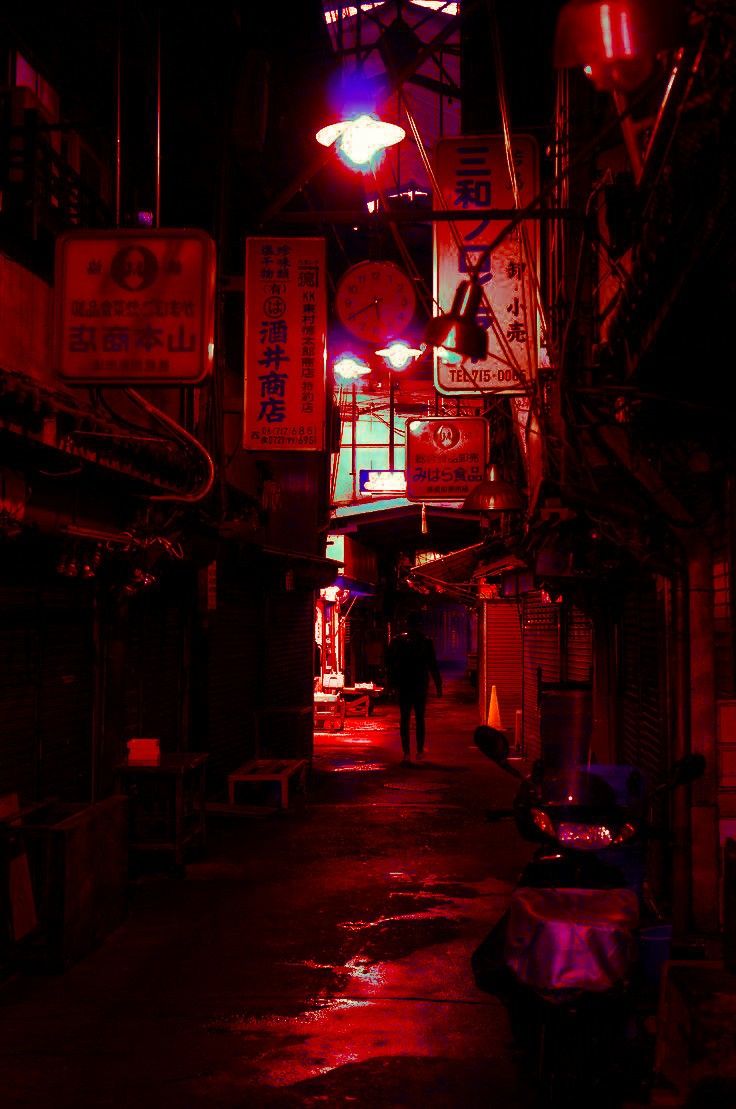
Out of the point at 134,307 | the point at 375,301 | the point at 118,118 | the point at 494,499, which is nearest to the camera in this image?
the point at 134,307

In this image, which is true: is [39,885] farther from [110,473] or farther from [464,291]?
[464,291]

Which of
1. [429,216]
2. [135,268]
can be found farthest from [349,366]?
[135,268]

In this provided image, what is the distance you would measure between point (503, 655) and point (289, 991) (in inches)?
701

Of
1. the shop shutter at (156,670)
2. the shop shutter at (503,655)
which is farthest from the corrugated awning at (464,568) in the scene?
the shop shutter at (156,670)

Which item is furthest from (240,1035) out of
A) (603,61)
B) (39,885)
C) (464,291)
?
(603,61)

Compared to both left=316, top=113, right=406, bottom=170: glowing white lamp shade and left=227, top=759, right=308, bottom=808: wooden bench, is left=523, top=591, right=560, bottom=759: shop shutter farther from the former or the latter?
left=316, top=113, right=406, bottom=170: glowing white lamp shade

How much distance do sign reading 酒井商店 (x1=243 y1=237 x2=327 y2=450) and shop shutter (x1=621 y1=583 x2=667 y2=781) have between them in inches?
161

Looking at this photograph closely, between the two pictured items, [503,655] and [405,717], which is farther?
[503,655]

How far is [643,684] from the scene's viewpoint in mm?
10758

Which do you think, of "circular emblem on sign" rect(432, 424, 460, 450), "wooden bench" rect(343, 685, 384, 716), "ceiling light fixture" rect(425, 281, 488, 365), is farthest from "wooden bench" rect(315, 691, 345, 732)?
"ceiling light fixture" rect(425, 281, 488, 365)

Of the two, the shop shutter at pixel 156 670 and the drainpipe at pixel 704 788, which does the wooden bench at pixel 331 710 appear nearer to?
the shop shutter at pixel 156 670

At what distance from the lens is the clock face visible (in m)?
10.7

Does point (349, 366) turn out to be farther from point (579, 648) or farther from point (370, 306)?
point (370, 306)

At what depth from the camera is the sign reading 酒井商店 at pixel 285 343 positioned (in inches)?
425
